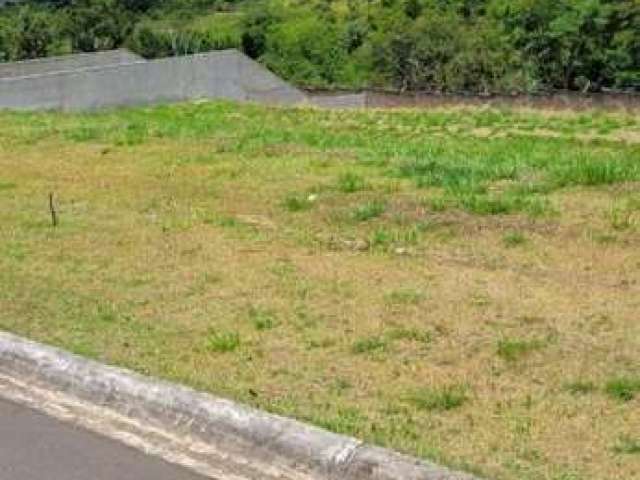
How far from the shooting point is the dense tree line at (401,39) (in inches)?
2435

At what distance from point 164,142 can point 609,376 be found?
14722 mm

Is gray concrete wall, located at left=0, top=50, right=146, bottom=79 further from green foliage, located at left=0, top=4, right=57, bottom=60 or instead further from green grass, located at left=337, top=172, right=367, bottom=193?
green grass, located at left=337, top=172, right=367, bottom=193

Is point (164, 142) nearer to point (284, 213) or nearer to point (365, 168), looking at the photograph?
point (365, 168)

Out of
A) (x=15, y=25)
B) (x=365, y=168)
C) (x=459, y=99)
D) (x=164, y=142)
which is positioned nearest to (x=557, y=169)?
(x=365, y=168)

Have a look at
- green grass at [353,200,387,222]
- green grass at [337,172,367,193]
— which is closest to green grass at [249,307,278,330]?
green grass at [353,200,387,222]

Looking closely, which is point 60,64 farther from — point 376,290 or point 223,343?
point 223,343

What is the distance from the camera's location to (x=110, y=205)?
40.9ft

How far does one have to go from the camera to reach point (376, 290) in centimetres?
798

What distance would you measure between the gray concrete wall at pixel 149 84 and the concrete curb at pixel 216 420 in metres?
31.8

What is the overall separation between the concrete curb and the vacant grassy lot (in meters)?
0.17

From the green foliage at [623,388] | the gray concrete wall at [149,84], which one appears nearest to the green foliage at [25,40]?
the gray concrete wall at [149,84]

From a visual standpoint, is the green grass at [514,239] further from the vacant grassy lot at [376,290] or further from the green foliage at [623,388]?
the green foliage at [623,388]

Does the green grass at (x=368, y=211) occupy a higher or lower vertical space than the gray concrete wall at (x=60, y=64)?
higher

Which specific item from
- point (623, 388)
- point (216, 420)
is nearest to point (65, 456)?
point (216, 420)
